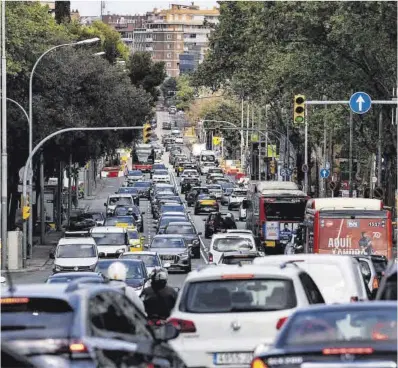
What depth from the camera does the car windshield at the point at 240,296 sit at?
644 inches

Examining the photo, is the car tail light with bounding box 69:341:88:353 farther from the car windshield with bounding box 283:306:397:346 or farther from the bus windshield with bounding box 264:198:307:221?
the bus windshield with bounding box 264:198:307:221

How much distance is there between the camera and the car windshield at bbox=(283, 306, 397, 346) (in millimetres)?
12523

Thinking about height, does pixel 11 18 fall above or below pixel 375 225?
above

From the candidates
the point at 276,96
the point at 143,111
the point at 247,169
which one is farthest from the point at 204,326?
the point at 247,169

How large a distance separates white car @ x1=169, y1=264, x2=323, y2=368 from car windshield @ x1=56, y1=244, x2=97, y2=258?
2795 cm

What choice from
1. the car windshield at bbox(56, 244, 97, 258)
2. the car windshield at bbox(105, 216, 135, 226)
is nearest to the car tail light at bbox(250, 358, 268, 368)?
the car windshield at bbox(56, 244, 97, 258)

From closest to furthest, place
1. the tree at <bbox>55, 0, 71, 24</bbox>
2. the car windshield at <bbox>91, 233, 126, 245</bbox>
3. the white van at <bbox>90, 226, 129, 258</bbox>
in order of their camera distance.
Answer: the white van at <bbox>90, 226, 129, 258</bbox>, the car windshield at <bbox>91, 233, 126, 245</bbox>, the tree at <bbox>55, 0, 71, 24</bbox>

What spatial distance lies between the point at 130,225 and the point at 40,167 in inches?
279

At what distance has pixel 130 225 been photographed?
6725 centimetres

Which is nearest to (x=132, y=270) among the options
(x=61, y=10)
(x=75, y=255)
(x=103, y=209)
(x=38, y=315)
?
(x=75, y=255)

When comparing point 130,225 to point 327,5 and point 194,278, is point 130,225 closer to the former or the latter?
point 327,5

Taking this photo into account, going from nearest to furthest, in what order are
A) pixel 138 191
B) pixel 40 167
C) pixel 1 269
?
pixel 1 269 → pixel 40 167 → pixel 138 191

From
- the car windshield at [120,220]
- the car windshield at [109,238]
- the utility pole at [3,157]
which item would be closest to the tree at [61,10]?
the car windshield at [120,220]

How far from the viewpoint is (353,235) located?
41656 mm
